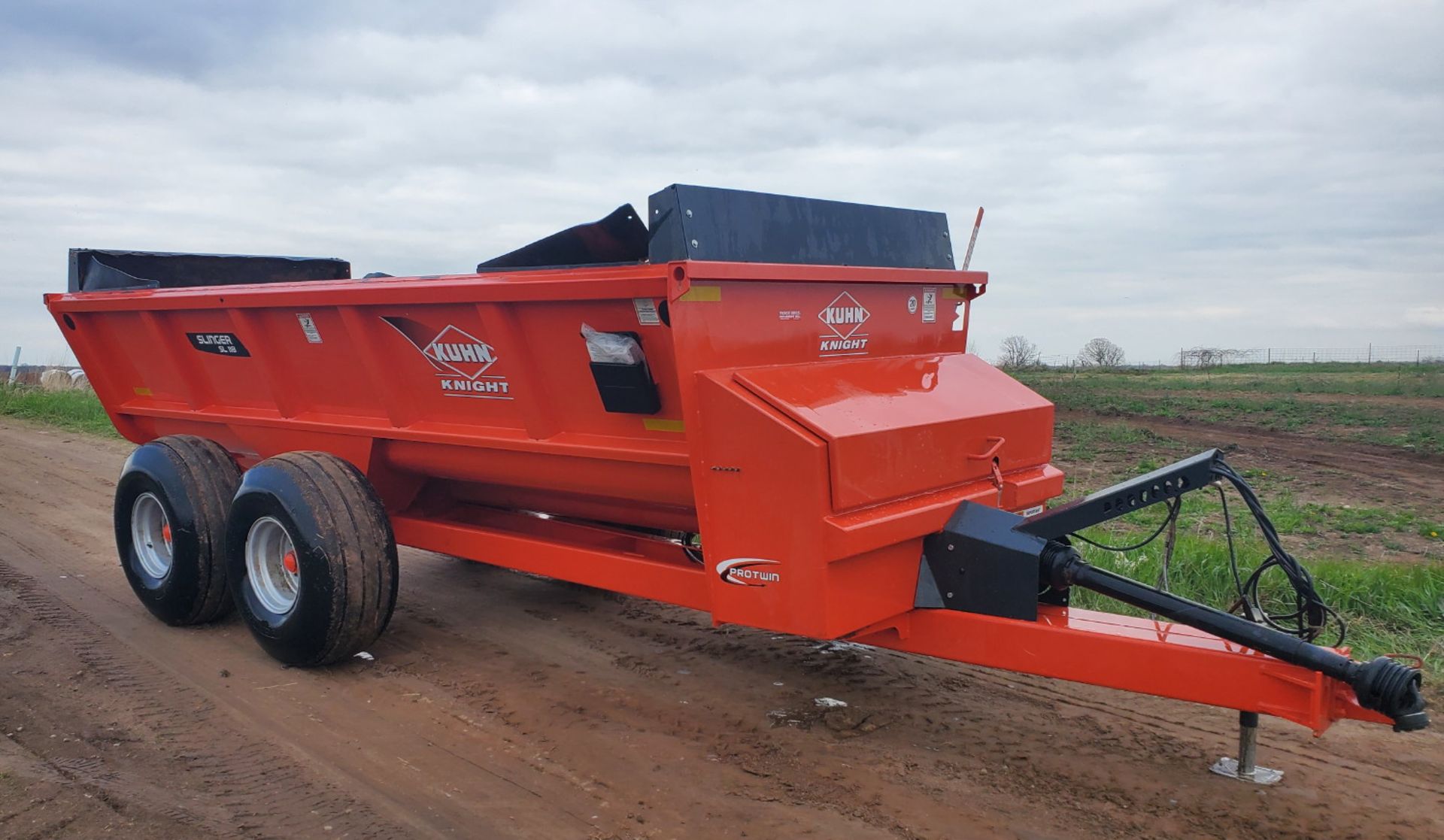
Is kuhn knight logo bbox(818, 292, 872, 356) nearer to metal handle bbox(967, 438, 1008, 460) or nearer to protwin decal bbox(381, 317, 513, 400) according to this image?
metal handle bbox(967, 438, 1008, 460)

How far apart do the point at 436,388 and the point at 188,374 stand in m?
2.25

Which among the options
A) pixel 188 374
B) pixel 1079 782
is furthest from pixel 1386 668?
pixel 188 374

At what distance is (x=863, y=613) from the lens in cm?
370

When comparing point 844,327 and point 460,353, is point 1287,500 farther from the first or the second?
point 460,353

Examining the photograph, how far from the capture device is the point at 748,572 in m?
3.74

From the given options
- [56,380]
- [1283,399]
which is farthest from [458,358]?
[1283,399]

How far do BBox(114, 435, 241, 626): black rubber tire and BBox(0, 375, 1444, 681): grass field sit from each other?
187 inches

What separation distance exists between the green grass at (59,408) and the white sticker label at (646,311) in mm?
12288

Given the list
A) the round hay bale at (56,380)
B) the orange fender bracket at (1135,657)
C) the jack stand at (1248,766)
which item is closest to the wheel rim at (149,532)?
the orange fender bracket at (1135,657)

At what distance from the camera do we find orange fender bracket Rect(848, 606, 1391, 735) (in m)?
3.12

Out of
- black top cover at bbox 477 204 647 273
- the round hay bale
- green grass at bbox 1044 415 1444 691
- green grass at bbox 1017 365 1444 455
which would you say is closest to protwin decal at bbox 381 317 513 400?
black top cover at bbox 477 204 647 273

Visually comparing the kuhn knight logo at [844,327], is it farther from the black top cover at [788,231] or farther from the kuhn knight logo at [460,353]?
the kuhn knight logo at [460,353]

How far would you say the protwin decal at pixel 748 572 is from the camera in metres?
3.67

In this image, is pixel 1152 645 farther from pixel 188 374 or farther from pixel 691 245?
pixel 188 374
